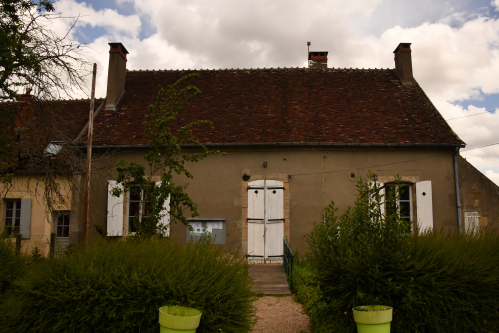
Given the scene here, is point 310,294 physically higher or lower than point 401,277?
lower

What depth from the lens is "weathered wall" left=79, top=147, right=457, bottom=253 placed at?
10.2 meters

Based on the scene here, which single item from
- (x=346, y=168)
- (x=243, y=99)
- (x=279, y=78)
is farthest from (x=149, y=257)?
(x=279, y=78)

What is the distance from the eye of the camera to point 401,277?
446 centimetres

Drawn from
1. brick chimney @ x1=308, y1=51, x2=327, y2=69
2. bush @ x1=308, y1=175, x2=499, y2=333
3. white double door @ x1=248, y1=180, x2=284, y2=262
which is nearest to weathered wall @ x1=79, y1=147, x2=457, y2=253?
white double door @ x1=248, y1=180, x2=284, y2=262

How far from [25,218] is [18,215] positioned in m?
0.75

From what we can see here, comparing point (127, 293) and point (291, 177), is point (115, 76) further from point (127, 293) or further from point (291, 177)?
point (127, 293)

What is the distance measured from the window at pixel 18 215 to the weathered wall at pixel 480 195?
1203 centimetres

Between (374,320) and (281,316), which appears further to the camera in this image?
(281,316)

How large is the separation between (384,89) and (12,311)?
11446 mm

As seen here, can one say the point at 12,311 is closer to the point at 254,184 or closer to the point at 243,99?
the point at 254,184

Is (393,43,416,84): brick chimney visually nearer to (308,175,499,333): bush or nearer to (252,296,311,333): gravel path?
(252,296,311,333): gravel path

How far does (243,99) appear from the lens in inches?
482

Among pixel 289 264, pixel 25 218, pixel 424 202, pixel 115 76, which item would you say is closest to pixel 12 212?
pixel 25 218

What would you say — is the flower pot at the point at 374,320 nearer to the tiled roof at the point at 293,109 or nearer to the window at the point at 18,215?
the tiled roof at the point at 293,109
